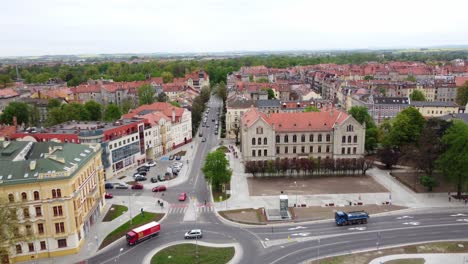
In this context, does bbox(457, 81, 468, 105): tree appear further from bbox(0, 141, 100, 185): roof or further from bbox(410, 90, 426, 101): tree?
bbox(0, 141, 100, 185): roof

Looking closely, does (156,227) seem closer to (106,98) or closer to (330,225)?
(330,225)

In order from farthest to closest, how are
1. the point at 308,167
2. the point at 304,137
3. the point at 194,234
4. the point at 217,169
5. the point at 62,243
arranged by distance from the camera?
1. the point at 304,137
2. the point at 308,167
3. the point at 217,169
4. the point at 194,234
5. the point at 62,243

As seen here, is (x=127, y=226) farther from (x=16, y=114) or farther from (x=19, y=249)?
(x=16, y=114)

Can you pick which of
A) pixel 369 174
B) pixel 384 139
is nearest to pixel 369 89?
pixel 384 139

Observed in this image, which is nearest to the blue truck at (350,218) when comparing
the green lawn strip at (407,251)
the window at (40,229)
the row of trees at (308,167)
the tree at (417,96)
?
the green lawn strip at (407,251)

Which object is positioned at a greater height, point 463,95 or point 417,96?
point 463,95

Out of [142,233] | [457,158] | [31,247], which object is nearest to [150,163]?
[142,233]

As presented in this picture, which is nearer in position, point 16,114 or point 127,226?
point 127,226
